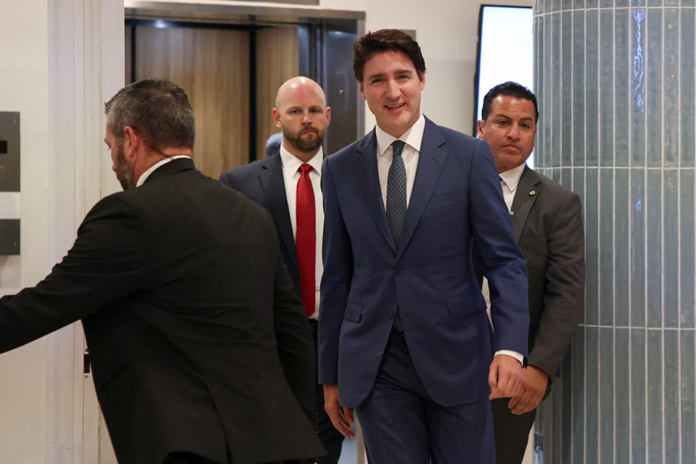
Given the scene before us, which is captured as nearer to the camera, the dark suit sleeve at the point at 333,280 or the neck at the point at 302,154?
the dark suit sleeve at the point at 333,280

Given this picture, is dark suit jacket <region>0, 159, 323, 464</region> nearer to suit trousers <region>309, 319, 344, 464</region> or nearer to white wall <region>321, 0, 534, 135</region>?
suit trousers <region>309, 319, 344, 464</region>

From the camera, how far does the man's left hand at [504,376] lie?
1.95 m

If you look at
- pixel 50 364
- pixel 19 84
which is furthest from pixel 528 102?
pixel 50 364

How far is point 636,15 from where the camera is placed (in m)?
2.55

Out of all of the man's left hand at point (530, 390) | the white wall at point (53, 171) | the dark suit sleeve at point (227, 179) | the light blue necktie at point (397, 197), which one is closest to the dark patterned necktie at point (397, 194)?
the light blue necktie at point (397, 197)

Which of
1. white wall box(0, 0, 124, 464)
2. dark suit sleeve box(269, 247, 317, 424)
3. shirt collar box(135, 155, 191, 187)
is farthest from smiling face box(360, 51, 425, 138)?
white wall box(0, 0, 124, 464)

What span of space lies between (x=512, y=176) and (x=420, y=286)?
2.79 feet

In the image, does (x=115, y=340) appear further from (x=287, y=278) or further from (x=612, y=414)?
(x=612, y=414)

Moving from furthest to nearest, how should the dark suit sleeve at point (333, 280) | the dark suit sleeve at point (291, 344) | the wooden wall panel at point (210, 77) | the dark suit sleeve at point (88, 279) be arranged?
the wooden wall panel at point (210, 77) < the dark suit sleeve at point (333, 280) < the dark suit sleeve at point (291, 344) < the dark suit sleeve at point (88, 279)

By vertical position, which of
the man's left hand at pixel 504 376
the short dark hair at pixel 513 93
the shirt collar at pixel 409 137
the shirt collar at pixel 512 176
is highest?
the short dark hair at pixel 513 93

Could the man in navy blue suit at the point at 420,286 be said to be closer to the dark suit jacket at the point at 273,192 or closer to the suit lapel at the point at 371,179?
the suit lapel at the point at 371,179

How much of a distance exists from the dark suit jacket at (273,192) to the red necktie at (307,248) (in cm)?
3

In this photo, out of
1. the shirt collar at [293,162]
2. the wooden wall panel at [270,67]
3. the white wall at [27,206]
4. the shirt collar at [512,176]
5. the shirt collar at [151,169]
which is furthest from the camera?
the wooden wall panel at [270,67]

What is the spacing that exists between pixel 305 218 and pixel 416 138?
883 millimetres
